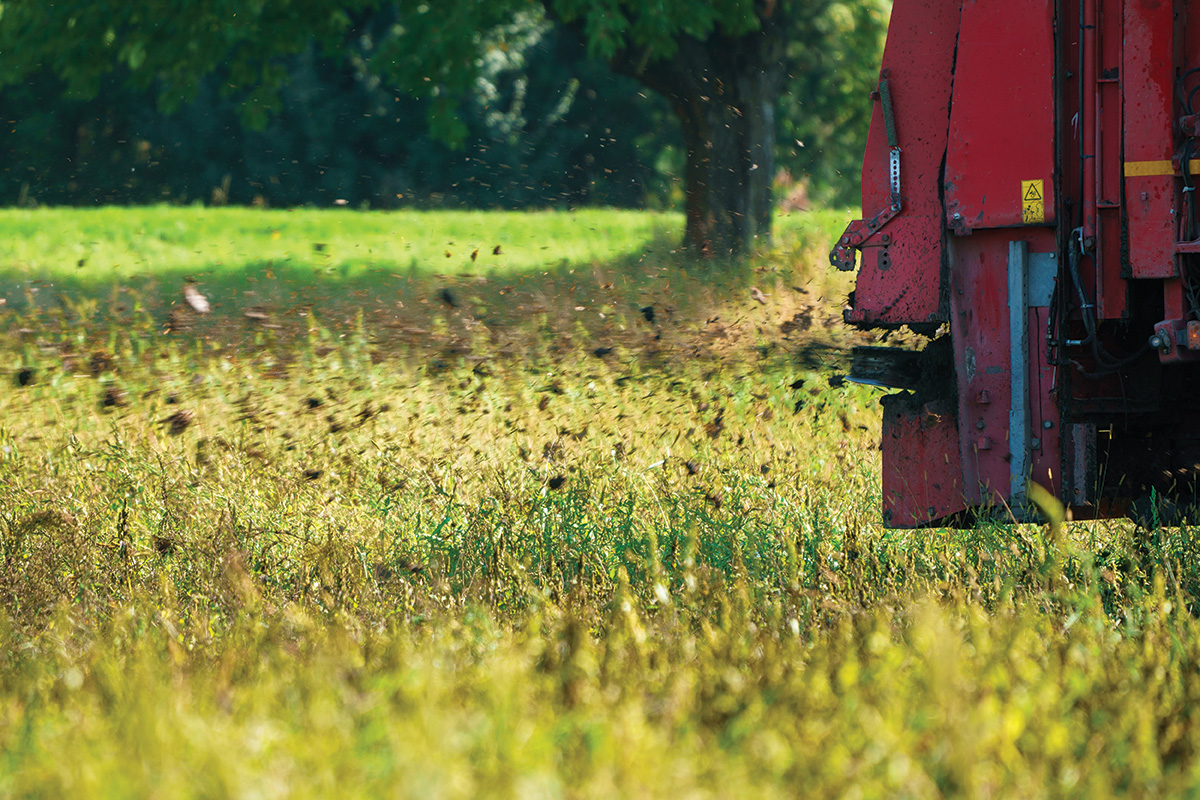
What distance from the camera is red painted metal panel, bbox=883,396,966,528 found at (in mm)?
5035

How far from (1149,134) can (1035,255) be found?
59cm

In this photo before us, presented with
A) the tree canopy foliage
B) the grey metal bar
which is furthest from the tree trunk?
the grey metal bar

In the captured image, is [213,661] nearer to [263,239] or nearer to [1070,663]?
[1070,663]

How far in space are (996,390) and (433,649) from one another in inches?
101

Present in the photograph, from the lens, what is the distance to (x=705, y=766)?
8.10 feet

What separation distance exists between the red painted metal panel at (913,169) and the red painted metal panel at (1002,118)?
0.20 m

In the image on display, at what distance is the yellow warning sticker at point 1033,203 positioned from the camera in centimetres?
466

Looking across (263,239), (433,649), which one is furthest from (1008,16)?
(263,239)

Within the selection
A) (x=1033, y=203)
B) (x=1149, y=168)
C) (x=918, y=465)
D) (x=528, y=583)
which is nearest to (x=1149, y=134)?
(x=1149, y=168)

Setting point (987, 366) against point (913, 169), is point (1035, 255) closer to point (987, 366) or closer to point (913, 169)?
point (987, 366)

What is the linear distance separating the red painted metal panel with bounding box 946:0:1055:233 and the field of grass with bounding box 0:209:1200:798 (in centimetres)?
120

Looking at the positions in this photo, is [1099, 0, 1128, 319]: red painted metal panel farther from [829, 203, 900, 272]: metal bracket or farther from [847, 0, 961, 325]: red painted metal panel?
[829, 203, 900, 272]: metal bracket

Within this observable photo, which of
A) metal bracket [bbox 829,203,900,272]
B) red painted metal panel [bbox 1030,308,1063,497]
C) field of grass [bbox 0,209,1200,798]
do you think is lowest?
field of grass [bbox 0,209,1200,798]

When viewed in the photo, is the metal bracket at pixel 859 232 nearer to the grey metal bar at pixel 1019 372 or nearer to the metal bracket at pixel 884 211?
the metal bracket at pixel 884 211
